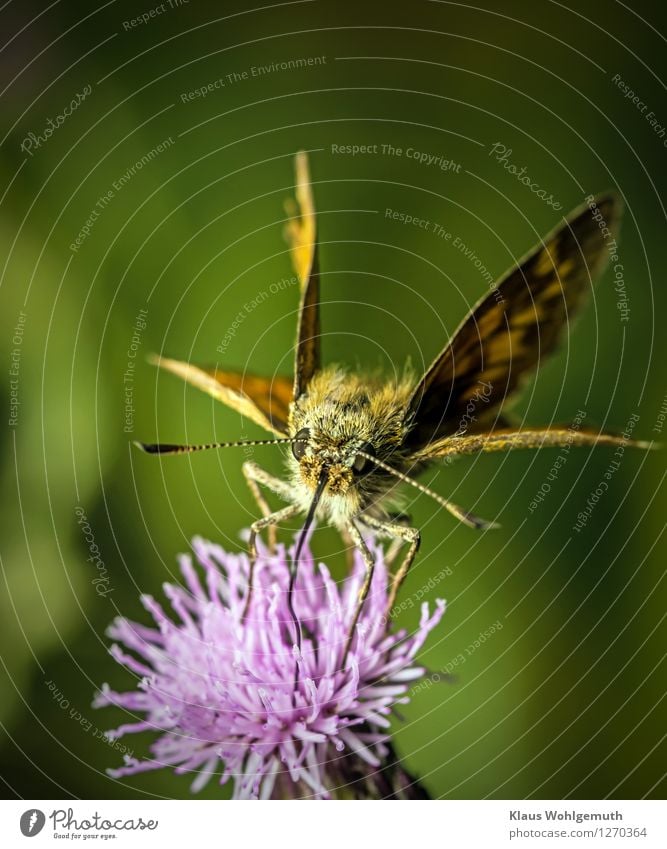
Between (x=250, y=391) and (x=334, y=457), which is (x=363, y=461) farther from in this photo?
(x=250, y=391)

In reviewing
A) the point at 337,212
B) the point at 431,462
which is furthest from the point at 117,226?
the point at 431,462

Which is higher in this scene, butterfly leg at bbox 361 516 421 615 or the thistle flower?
butterfly leg at bbox 361 516 421 615

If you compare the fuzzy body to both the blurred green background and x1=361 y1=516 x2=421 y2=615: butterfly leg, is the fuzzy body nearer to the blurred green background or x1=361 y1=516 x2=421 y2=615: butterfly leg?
x1=361 y1=516 x2=421 y2=615: butterfly leg

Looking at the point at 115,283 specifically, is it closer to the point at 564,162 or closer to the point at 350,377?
the point at 350,377

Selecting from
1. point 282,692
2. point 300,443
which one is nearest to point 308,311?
point 300,443

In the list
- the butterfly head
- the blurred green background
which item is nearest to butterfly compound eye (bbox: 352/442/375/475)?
the butterfly head

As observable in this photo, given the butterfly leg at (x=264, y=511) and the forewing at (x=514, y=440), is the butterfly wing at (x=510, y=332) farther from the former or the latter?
the butterfly leg at (x=264, y=511)

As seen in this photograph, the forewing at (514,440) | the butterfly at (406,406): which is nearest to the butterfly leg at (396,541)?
the butterfly at (406,406)
